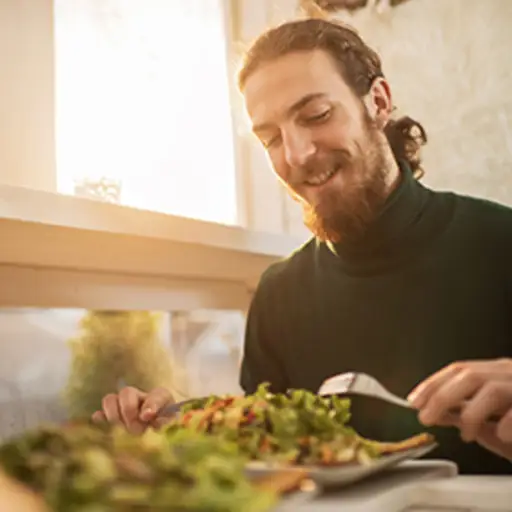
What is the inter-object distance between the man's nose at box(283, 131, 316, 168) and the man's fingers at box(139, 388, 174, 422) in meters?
0.38

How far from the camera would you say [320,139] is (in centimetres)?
102

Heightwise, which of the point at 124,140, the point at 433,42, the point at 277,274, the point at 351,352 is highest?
the point at 433,42

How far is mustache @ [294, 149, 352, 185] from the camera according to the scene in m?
1.02

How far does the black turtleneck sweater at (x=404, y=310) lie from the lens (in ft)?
3.20

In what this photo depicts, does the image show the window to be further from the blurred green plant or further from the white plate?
the white plate

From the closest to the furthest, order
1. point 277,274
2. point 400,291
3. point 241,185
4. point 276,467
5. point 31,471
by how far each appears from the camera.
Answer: point 31,471 → point 276,467 → point 400,291 → point 277,274 → point 241,185

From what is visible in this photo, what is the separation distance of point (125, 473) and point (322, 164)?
766 millimetres

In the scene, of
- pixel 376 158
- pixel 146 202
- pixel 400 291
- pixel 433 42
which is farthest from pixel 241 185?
pixel 400 291

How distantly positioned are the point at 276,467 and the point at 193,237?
79cm

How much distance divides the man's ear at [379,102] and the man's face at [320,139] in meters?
0.03

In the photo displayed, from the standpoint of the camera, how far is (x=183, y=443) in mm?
378

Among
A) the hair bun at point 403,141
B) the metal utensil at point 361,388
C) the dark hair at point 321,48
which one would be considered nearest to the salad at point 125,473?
the metal utensil at point 361,388

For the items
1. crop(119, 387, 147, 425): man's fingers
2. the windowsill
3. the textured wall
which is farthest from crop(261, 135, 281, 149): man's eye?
the textured wall

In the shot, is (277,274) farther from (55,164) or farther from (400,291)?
(55,164)
